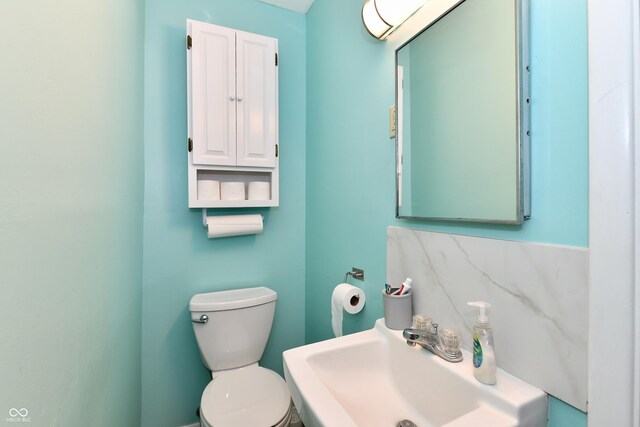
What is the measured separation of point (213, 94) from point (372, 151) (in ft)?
2.79

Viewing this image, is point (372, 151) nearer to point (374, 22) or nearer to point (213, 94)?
point (374, 22)

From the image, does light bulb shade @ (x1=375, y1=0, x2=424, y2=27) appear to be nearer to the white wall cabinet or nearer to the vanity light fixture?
the vanity light fixture

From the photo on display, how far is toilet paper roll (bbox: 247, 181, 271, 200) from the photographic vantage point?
1.54m

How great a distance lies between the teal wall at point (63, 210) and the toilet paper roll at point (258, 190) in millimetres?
607

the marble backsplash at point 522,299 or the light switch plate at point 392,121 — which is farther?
the light switch plate at point 392,121

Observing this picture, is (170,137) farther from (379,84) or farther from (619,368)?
(619,368)

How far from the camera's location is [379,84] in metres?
1.11

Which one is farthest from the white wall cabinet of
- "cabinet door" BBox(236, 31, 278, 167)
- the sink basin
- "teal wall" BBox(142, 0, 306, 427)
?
the sink basin

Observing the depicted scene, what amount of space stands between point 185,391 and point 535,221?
176cm

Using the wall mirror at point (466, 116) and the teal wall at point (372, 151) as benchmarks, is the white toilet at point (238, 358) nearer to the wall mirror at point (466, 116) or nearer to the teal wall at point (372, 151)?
the teal wall at point (372, 151)

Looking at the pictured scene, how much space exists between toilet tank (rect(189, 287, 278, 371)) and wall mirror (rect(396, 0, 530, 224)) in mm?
918

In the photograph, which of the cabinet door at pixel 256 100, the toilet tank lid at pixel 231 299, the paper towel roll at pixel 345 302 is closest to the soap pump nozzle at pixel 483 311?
the paper towel roll at pixel 345 302

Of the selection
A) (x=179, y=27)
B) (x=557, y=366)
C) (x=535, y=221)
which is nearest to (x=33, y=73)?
(x=535, y=221)

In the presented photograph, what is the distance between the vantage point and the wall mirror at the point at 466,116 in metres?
0.64
